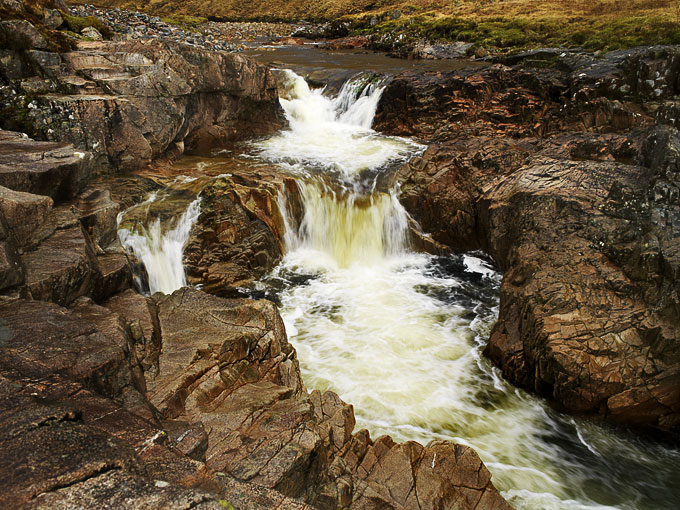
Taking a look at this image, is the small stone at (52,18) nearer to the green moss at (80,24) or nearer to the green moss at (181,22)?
the green moss at (80,24)

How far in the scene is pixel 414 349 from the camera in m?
9.36

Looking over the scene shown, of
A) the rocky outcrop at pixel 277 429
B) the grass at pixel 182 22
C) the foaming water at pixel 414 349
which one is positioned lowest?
the foaming water at pixel 414 349

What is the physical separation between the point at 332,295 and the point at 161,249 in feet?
14.4

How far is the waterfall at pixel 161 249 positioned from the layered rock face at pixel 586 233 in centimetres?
671

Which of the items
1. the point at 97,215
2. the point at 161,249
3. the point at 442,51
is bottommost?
the point at 161,249

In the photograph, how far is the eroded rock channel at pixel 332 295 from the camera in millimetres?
4398

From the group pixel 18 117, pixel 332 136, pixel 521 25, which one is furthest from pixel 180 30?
pixel 521 25

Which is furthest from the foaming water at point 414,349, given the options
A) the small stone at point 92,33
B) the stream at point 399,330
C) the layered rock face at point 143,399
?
the small stone at point 92,33

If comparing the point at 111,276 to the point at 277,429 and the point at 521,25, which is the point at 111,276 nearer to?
the point at 277,429

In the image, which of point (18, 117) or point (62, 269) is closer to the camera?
point (62, 269)

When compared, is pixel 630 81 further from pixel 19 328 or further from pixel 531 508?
pixel 19 328

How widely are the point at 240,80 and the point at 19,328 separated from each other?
13204 mm

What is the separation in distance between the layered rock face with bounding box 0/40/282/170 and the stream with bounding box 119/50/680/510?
191 centimetres

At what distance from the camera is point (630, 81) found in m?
14.7
